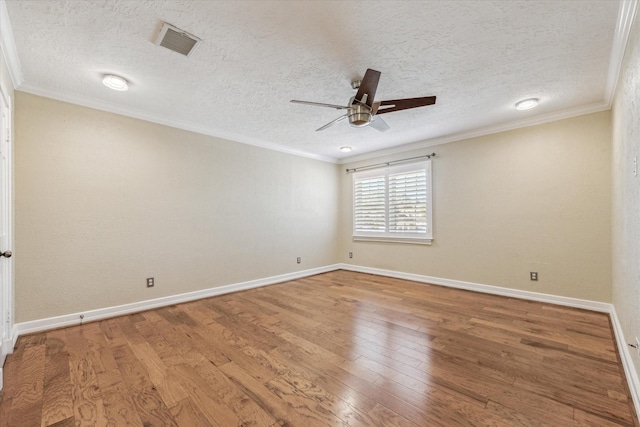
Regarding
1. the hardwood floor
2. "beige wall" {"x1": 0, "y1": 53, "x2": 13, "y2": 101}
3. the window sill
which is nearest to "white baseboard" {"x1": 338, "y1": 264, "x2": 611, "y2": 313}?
the hardwood floor

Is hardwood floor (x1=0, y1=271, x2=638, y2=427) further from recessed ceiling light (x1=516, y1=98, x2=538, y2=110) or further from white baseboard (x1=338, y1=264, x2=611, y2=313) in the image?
recessed ceiling light (x1=516, y1=98, x2=538, y2=110)

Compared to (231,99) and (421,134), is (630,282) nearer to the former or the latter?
(421,134)

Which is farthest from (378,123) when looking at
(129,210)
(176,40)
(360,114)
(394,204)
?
(129,210)

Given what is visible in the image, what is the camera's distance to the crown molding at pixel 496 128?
10.6 ft

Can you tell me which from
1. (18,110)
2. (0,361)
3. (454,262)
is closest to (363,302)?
(454,262)

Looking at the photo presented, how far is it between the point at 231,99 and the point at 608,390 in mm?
3867

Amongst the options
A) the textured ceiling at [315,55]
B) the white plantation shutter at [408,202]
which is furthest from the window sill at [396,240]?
the textured ceiling at [315,55]

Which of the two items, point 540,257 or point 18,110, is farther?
point 540,257

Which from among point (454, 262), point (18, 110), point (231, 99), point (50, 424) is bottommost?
point (50, 424)

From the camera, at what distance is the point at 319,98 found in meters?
2.97

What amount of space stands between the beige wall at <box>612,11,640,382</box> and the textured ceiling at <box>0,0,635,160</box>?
10.9 inches

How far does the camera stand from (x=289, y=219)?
5000 millimetres

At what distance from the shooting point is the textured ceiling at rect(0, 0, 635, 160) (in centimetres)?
174

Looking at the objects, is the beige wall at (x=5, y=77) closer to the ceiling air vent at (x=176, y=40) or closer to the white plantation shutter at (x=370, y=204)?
the ceiling air vent at (x=176, y=40)
